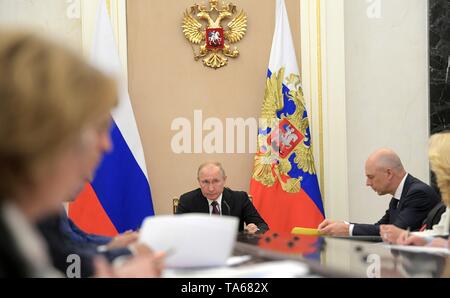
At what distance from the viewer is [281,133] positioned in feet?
21.5

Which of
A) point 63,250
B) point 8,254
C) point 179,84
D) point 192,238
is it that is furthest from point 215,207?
point 8,254

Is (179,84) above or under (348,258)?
above

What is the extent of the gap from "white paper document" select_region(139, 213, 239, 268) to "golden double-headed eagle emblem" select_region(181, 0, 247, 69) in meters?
4.92

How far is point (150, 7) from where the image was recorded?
263 inches

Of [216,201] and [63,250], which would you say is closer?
[63,250]

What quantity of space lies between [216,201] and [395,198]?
149cm

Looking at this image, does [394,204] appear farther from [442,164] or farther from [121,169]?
[121,169]

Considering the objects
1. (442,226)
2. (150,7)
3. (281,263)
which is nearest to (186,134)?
(150,7)

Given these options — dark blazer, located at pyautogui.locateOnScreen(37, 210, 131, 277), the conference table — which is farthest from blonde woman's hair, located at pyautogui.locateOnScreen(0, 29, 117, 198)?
dark blazer, located at pyautogui.locateOnScreen(37, 210, 131, 277)

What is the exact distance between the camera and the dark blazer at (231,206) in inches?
232

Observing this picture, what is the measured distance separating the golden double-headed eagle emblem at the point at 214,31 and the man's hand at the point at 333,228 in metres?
2.44

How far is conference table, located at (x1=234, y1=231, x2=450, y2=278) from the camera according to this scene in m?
2.10

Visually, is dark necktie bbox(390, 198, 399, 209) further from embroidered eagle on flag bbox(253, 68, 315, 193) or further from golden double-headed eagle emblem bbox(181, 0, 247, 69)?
golden double-headed eagle emblem bbox(181, 0, 247, 69)
